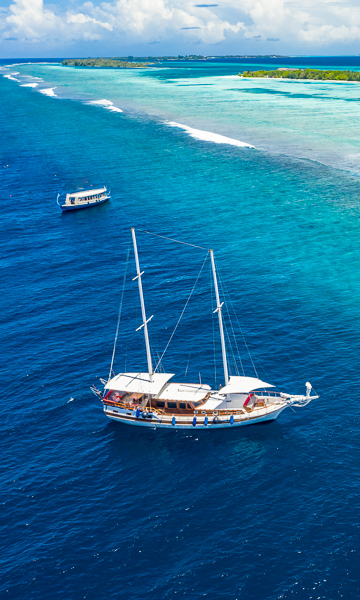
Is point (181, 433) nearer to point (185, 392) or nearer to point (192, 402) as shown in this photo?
point (192, 402)

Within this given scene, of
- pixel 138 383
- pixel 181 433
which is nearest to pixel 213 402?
pixel 181 433

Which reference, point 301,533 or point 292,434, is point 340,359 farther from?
point 301,533

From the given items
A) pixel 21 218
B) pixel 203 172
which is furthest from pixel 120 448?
pixel 203 172

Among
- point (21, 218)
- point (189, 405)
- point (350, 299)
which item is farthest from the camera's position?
point (21, 218)

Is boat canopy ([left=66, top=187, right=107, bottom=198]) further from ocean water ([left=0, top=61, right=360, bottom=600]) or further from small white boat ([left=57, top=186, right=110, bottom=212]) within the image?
ocean water ([left=0, top=61, right=360, bottom=600])

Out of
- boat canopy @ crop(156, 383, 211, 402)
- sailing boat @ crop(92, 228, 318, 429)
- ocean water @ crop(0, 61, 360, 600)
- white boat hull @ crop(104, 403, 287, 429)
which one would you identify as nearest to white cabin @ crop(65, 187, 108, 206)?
ocean water @ crop(0, 61, 360, 600)

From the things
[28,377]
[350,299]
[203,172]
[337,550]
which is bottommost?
[337,550]
